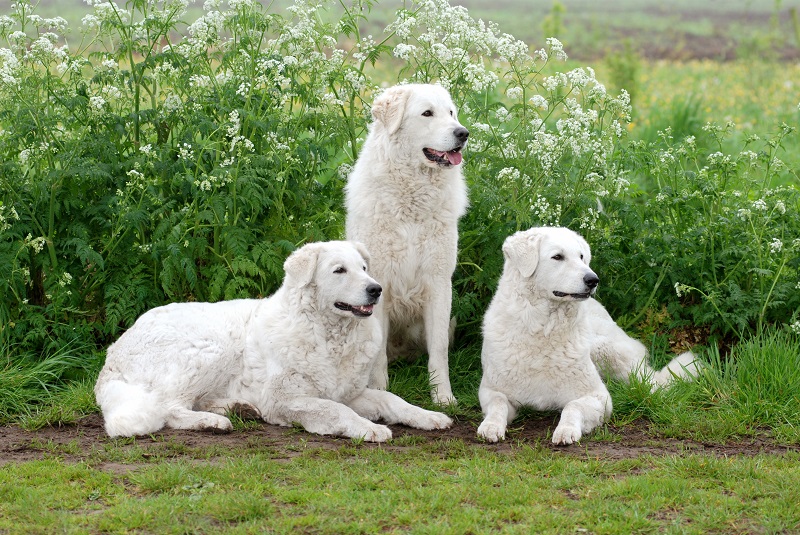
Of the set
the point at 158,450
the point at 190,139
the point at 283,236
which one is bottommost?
the point at 158,450

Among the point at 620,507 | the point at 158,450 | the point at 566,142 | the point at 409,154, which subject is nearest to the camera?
the point at 620,507

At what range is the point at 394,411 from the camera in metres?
5.45

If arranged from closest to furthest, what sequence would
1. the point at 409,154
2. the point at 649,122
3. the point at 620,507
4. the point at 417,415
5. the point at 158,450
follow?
the point at 620,507 → the point at 158,450 → the point at 417,415 → the point at 409,154 → the point at 649,122

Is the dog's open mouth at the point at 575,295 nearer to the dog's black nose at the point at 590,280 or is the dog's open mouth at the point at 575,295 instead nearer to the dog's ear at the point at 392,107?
the dog's black nose at the point at 590,280

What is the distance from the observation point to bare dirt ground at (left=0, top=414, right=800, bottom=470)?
193 inches

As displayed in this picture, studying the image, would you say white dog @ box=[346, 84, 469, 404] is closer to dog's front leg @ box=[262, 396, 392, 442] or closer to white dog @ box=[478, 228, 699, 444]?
white dog @ box=[478, 228, 699, 444]

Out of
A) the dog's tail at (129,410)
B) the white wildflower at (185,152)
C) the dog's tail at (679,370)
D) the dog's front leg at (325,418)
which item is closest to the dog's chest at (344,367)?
the dog's front leg at (325,418)

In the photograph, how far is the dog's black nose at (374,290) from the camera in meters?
5.24

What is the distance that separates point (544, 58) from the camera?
21.1 feet

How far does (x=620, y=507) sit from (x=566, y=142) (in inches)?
119

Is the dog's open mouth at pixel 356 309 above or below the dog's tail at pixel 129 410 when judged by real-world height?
above

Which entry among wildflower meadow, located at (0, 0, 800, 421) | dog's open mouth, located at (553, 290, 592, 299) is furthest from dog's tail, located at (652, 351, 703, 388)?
dog's open mouth, located at (553, 290, 592, 299)

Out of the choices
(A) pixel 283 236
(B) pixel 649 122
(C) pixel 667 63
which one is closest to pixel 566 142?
(A) pixel 283 236

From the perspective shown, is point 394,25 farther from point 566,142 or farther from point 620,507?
point 620,507
